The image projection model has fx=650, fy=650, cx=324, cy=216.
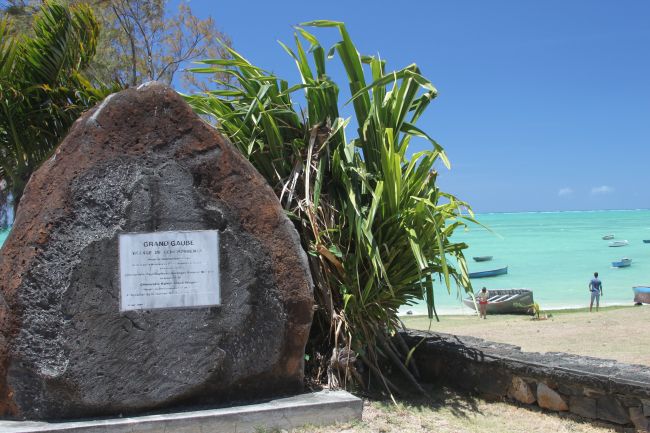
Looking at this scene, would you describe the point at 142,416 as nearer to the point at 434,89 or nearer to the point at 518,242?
the point at 434,89

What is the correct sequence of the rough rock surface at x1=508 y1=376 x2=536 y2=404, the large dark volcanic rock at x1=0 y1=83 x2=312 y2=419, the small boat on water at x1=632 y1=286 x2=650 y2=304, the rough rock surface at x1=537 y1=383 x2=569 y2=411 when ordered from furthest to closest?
the small boat on water at x1=632 y1=286 x2=650 y2=304, the rough rock surface at x1=508 y1=376 x2=536 y2=404, the rough rock surface at x1=537 y1=383 x2=569 y2=411, the large dark volcanic rock at x1=0 y1=83 x2=312 y2=419

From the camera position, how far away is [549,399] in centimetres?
508

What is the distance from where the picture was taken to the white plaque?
440 centimetres

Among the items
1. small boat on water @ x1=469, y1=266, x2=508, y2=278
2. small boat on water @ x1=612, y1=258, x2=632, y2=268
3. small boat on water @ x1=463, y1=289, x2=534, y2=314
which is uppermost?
small boat on water @ x1=612, y1=258, x2=632, y2=268

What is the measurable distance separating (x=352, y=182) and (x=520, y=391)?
86.5 inches

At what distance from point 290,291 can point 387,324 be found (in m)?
1.24

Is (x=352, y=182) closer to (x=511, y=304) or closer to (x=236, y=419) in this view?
(x=236, y=419)

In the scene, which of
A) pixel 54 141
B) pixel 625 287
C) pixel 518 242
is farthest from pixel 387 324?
pixel 518 242

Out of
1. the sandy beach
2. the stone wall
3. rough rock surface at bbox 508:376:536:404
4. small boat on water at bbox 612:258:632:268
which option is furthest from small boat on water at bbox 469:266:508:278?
rough rock surface at bbox 508:376:536:404

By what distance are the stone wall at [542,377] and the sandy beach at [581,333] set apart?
365 centimetres

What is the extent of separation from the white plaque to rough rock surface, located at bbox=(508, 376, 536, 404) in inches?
100

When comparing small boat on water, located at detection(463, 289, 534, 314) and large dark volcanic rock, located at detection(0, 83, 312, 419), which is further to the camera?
small boat on water, located at detection(463, 289, 534, 314)

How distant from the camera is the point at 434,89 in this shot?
17.7 feet

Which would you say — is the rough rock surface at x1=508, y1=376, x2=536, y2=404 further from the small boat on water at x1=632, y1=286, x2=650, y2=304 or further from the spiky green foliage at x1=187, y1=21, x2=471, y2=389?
the small boat on water at x1=632, y1=286, x2=650, y2=304
